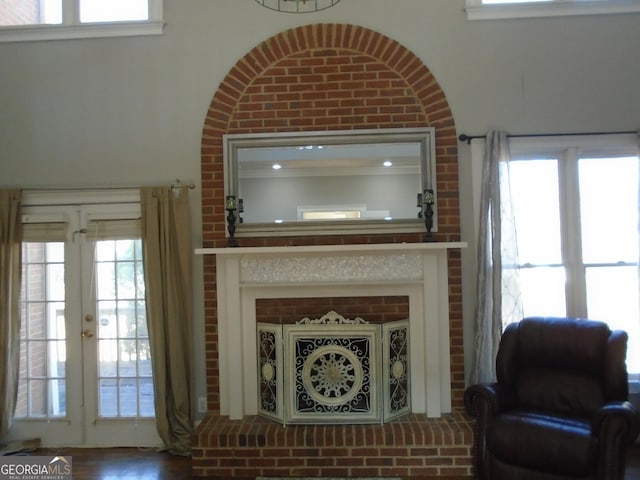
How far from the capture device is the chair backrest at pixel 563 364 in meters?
2.71

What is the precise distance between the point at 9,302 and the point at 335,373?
8.21 feet

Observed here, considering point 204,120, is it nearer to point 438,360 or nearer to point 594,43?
point 438,360

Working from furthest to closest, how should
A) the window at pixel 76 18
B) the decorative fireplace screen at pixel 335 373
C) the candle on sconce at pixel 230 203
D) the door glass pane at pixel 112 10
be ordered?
the door glass pane at pixel 112 10
the window at pixel 76 18
the candle on sconce at pixel 230 203
the decorative fireplace screen at pixel 335 373

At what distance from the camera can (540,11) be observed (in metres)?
3.37

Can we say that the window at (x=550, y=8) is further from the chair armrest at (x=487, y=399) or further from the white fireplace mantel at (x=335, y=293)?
the chair armrest at (x=487, y=399)

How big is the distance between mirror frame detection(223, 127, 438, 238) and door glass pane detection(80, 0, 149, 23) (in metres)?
1.26

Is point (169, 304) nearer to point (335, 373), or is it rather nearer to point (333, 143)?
point (335, 373)

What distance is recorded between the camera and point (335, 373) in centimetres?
316

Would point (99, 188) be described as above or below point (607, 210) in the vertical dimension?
above

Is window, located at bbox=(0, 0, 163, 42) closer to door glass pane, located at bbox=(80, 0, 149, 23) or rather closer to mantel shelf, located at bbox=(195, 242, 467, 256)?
door glass pane, located at bbox=(80, 0, 149, 23)

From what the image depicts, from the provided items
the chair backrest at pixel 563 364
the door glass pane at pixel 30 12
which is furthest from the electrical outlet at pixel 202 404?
the door glass pane at pixel 30 12

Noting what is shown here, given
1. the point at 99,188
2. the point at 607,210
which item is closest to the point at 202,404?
the point at 99,188

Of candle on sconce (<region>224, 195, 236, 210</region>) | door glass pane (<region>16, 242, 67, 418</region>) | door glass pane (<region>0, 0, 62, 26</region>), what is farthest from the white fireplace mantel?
door glass pane (<region>0, 0, 62, 26</region>)

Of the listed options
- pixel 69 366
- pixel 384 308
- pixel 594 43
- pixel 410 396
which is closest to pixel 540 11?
pixel 594 43
